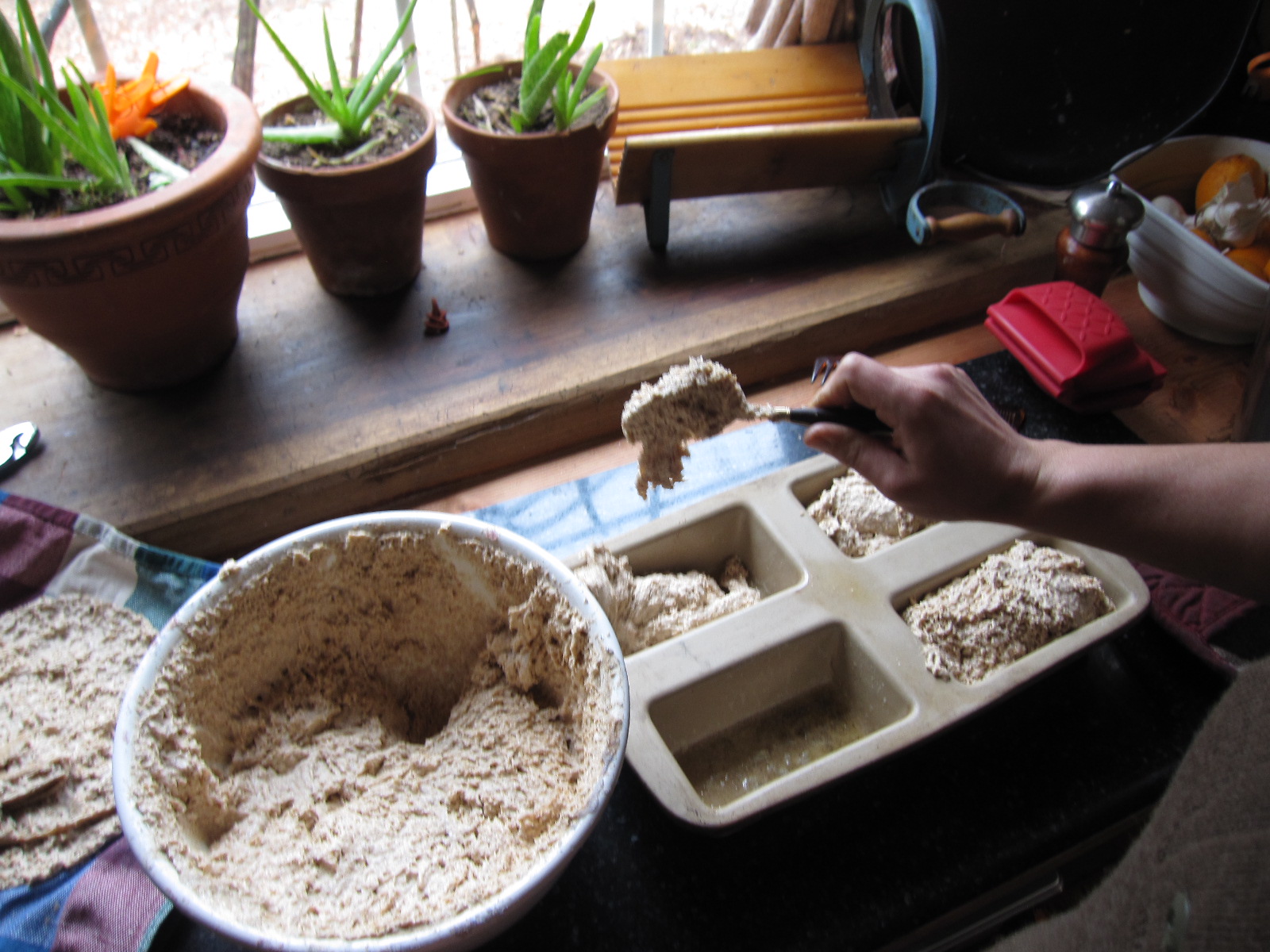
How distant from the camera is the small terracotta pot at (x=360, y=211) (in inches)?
36.1

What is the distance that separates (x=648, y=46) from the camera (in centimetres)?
137

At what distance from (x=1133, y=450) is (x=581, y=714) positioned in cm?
44

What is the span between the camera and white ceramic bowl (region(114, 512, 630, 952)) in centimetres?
43

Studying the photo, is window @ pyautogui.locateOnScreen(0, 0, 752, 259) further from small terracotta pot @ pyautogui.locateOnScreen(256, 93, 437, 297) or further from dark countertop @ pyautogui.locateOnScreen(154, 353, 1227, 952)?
dark countertop @ pyautogui.locateOnScreen(154, 353, 1227, 952)

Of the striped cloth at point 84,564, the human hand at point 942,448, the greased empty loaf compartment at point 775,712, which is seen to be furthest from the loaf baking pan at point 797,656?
the striped cloth at point 84,564

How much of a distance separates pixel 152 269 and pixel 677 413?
54cm

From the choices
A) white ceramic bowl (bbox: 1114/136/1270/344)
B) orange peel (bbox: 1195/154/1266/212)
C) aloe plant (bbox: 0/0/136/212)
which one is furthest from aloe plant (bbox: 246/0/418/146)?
orange peel (bbox: 1195/154/1266/212)

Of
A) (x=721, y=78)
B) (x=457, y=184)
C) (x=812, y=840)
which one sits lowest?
(x=812, y=840)

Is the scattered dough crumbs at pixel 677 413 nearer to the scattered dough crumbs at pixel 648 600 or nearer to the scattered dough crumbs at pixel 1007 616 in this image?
the scattered dough crumbs at pixel 648 600

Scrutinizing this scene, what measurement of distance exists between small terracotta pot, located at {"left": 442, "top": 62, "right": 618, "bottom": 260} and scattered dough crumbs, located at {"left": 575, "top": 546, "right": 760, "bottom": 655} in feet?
1.77

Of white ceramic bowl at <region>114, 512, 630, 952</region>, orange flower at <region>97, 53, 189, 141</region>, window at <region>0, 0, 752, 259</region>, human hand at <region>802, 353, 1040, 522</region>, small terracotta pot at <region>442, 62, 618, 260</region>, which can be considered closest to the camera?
white ceramic bowl at <region>114, 512, 630, 952</region>

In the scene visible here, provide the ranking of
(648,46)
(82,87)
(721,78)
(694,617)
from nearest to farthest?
(694,617)
(82,87)
(721,78)
(648,46)

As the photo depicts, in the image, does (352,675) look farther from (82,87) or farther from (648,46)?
(648,46)

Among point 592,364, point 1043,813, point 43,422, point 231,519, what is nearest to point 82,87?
point 43,422
